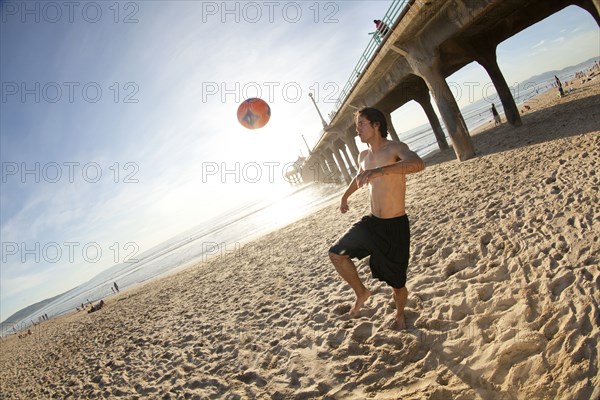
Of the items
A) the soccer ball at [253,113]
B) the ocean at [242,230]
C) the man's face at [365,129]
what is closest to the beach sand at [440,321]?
the man's face at [365,129]

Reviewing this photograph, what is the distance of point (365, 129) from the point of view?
3.11m

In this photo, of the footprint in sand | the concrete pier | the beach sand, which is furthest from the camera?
the concrete pier

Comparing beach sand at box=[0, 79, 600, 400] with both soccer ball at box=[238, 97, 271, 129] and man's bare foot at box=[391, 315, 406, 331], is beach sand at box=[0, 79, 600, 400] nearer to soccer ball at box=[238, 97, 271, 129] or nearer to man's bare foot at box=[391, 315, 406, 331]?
man's bare foot at box=[391, 315, 406, 331]

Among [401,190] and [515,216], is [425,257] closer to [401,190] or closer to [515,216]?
[515,216]

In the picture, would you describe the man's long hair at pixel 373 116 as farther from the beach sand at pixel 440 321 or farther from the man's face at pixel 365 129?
the beach sand at pixel 440 321

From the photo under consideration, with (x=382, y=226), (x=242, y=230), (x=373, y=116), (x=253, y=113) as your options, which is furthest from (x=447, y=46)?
(x=242, y=230)

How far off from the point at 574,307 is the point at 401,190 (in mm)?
1711

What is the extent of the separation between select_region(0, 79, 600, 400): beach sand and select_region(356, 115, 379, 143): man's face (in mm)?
2051

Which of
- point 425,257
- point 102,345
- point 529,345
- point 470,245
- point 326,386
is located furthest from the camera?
point 102,345

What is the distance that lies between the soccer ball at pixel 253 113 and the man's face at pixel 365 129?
8.88 m

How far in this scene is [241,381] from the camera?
3754 millimetres

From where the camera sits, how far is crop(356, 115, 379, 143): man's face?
3105 millimetres

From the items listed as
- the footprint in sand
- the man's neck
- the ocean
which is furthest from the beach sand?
the ocean

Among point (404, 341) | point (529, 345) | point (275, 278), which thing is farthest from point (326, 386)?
point (275, 278)
